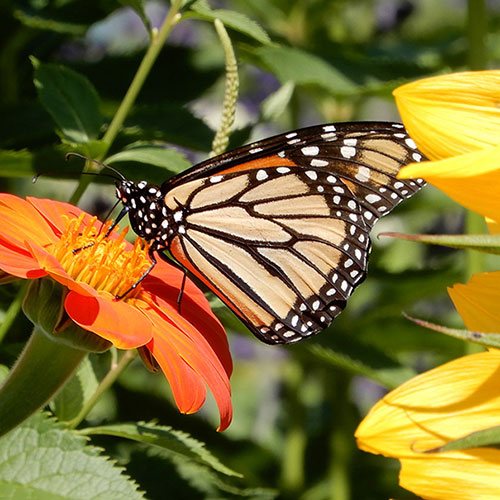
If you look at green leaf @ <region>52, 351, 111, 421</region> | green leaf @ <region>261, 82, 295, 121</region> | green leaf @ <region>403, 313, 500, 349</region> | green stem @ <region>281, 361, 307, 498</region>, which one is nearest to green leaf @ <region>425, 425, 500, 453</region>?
green leaf @ <region>403, 313, 500, 349</region>

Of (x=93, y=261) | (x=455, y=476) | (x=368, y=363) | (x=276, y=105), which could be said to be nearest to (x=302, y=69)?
(x=276, y=105)

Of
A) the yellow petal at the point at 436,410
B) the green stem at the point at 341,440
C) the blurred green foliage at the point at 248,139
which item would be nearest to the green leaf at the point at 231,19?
the blurred green foliage at the point at 248,139

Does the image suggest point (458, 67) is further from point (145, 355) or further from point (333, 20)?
point (145, 355)

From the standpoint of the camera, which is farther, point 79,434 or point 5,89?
point 5,89

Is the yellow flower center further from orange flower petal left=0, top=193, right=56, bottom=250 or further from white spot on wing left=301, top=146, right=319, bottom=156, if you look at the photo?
white spot on wing left=301, top=146, right=319, bottom=156

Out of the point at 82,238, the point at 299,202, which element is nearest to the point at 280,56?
the point at 299,202

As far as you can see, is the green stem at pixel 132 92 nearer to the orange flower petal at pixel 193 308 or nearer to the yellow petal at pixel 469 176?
the orange flower petal at pixel 193 308
